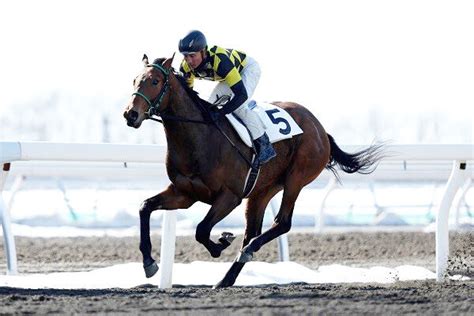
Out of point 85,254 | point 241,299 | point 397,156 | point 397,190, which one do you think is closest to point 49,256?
point 85,254

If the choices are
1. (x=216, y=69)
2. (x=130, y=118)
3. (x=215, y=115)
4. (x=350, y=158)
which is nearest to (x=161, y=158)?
(x=215, y=115)

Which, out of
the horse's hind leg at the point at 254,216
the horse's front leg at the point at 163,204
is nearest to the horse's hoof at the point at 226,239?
the horse's front leg at the point at 163,204

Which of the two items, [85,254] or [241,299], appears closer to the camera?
[241,299]

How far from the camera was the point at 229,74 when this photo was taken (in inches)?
283

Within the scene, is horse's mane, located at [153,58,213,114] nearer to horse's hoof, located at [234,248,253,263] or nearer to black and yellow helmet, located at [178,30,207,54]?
black and yellow helmet, located at [178,30,207,54]

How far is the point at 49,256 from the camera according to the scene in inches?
412

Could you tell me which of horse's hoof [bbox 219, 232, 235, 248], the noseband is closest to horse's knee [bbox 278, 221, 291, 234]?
horse's hoof [bbox 219, 232, 235, 248]

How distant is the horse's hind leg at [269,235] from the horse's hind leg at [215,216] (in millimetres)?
204

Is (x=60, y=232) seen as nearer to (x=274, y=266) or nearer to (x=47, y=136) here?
(x=274, y=266)

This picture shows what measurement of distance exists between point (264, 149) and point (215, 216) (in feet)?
2.32

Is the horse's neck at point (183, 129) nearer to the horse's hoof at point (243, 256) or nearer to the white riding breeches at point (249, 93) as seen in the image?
the white riding breeches at point (249, 93)

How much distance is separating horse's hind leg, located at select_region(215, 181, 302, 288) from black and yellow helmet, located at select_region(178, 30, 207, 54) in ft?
4.57

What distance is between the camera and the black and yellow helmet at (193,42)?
7.04 metres

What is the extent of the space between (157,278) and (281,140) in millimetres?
1313
